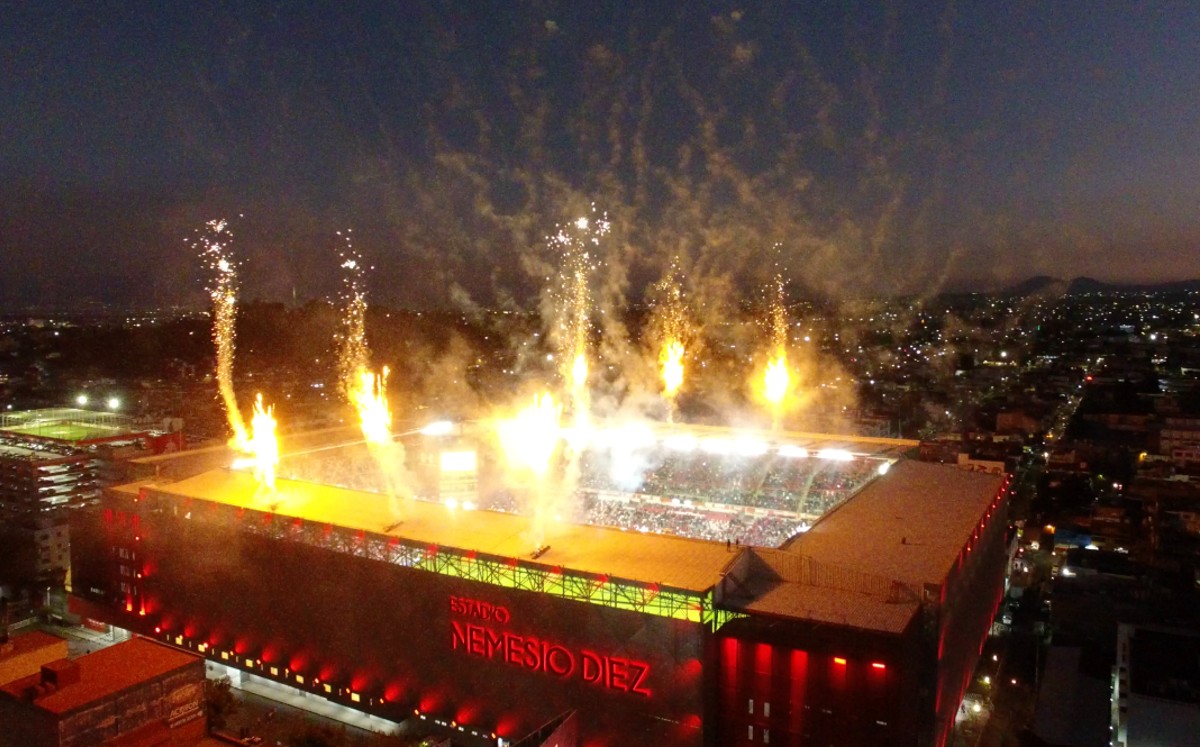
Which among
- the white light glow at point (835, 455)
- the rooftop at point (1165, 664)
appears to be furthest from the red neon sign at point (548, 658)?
the white light glow at point (835, 455)

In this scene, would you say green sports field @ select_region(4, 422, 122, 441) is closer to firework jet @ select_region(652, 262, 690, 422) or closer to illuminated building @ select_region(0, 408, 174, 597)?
illuminated building @ select_region(0, 408, 174, 597)

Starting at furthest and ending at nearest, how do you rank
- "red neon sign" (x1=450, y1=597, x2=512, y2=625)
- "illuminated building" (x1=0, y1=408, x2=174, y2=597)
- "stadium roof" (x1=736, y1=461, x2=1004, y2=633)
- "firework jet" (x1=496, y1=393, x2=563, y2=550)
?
"illuminated building" (x1=0, y1=408, x2=174, y2=597)
"firework jet" (x1=496, y1=393, x2=563, y2=550)
"red neon sign" (x1=450, y1=597, x2=512, y2=625)
"stadium roof" (x1=736, y1=461, x2=1004, y2=633)

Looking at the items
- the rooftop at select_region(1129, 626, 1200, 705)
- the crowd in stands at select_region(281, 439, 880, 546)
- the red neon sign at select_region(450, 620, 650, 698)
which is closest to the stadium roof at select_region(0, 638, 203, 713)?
the red neon sign at select_region(450, 620, 650, 698)

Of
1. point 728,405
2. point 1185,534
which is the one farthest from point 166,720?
point 728,405

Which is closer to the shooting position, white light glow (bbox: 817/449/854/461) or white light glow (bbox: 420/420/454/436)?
white light glow (bbox: 817/449/854/461)

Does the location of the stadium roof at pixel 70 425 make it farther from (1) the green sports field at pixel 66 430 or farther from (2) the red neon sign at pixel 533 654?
(2) the red neon sign at pixel 533 654

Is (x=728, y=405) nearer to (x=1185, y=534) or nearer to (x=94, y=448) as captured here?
(x=1185, y=534)
